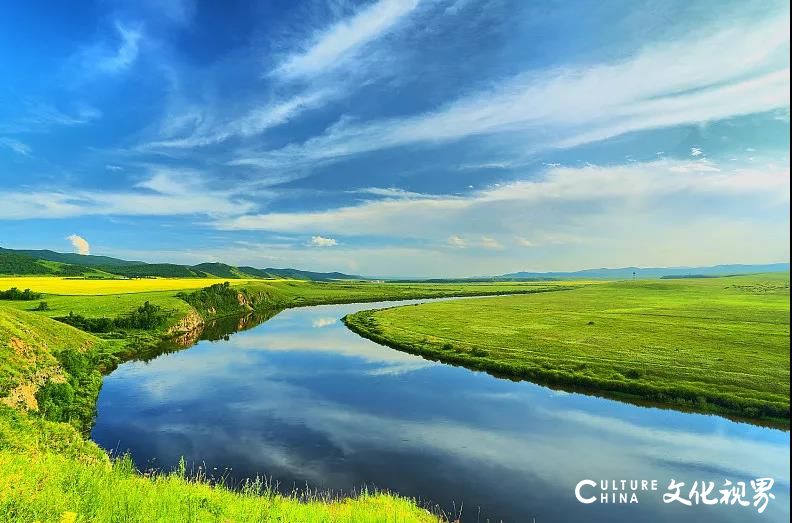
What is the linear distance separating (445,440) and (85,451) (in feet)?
66.5

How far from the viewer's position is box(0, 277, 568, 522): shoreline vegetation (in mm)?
11484

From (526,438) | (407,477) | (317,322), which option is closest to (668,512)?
(526,438)

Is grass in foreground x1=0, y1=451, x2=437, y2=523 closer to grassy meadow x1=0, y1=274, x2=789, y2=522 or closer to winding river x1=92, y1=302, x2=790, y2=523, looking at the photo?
grassy meadow x1=0, y1=274, x2=789, y2=522

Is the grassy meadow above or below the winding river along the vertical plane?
above

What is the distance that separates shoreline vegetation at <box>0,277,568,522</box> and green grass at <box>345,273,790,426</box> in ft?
88.8

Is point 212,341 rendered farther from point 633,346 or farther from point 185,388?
point 633,346

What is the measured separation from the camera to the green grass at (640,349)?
33.7 m

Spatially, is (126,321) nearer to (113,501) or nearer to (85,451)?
(85,451)

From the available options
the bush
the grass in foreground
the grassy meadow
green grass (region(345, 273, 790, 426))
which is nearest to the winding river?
the grassy meadow

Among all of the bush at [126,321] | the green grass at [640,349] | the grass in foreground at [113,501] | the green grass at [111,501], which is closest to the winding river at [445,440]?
the green grass at [640,349]

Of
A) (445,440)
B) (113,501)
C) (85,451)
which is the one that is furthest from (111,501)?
Result: (445,440)

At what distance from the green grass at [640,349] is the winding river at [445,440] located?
306cm

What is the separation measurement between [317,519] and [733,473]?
78.2ft

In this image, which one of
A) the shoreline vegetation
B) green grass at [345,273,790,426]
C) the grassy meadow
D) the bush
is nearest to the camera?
the shoreline vegetation
